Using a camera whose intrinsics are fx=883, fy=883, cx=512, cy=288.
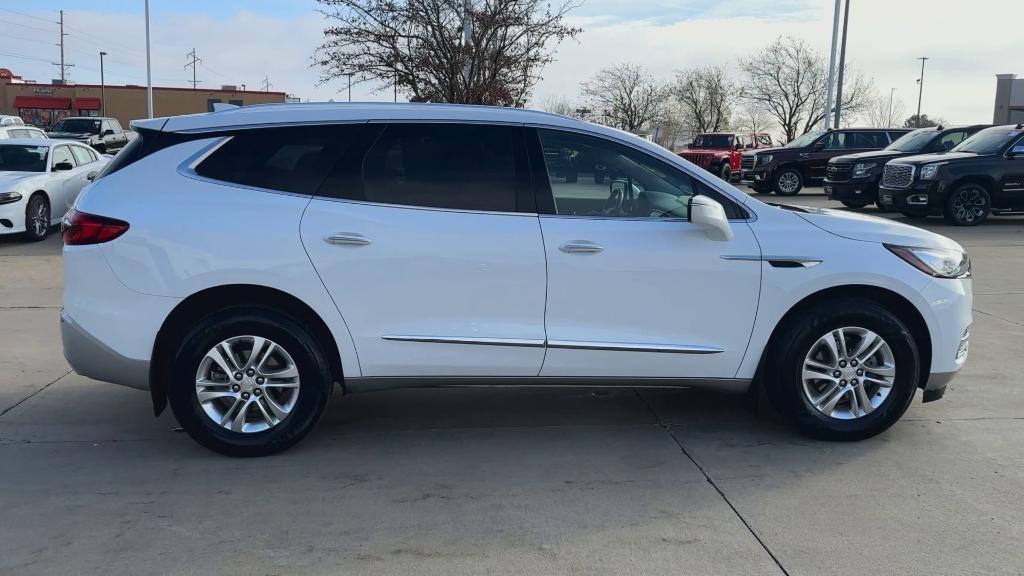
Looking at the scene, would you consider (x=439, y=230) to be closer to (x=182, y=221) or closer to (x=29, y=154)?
(x=182, y=221)

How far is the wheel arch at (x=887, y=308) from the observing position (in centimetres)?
475

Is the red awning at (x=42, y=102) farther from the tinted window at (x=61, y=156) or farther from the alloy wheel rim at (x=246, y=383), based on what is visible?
the alloy wheel rim at (x=246, y=383)

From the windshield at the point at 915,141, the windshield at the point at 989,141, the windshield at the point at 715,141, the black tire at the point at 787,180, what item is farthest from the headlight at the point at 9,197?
the windshield at the point at 715,141

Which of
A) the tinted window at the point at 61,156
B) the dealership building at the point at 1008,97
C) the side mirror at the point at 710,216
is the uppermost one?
the dealership building at the point at 1008,97

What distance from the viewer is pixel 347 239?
14.5ft

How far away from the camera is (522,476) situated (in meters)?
4.38

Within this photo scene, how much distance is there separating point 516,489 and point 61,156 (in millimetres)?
12662

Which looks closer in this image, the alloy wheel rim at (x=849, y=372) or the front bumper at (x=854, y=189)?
the alloy wheel rim at (x=849, y=372)

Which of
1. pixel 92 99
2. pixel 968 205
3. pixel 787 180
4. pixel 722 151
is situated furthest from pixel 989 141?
pixel 92 99

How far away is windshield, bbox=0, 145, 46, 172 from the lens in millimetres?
13594

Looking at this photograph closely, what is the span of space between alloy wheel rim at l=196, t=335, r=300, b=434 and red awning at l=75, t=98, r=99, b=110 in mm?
67159

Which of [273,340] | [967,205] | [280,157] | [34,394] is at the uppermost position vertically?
[280,157]

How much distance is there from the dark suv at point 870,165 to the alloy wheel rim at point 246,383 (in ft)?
55.0

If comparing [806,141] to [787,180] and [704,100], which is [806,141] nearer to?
[787,180]
